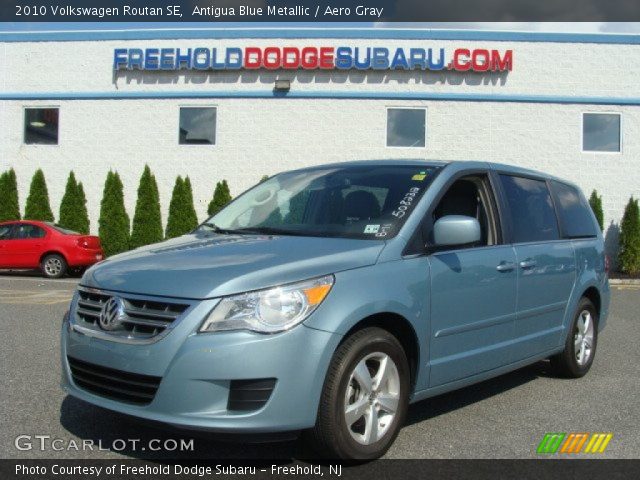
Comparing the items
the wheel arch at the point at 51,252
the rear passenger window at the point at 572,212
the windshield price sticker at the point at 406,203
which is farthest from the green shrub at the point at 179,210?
the windshield price sticker at the point at 406,203

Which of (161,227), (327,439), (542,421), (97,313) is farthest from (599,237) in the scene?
(161,227)

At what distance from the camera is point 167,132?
62.7 feet

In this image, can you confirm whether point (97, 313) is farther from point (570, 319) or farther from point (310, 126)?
point (310, 126)

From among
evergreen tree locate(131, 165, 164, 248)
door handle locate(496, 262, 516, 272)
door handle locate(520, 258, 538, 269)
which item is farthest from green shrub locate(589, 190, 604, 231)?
door handle locate(496, 262, 516, 272)

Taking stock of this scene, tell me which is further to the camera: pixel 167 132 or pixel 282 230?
pixel 167 132

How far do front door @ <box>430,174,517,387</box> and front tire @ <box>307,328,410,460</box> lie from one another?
38cm

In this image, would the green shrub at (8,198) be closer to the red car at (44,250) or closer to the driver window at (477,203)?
the red car at (44,250)

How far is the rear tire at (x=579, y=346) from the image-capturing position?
5.76m

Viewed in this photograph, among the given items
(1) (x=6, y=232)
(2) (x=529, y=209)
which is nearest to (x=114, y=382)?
(2) (x=529, y=209)

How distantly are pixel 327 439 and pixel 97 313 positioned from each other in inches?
55.4

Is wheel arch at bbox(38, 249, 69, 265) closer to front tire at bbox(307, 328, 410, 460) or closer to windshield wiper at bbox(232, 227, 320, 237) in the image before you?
windshield wiper at bbox(232, 227, 320, 237)

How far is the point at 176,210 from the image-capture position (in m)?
18.4

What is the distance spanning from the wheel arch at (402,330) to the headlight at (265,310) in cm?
43

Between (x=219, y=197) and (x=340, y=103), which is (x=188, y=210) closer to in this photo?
(x=219, y=197)
